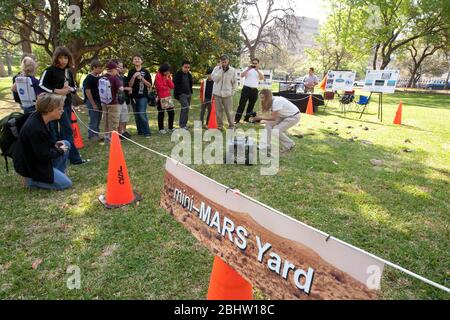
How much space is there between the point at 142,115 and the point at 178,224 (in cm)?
428

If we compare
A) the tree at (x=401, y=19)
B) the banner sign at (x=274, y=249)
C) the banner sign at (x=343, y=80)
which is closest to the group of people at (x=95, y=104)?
the banner sign at (x=274, y=249)

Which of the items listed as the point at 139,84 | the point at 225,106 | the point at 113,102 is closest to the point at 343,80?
the point at 225,106

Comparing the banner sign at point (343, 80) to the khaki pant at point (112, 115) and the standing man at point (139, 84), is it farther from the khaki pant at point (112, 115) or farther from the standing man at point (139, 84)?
the khaki pant at point (112, 115)

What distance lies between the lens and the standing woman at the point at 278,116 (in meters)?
5.99

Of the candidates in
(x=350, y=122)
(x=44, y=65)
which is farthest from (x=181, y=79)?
(x=44, y=65)

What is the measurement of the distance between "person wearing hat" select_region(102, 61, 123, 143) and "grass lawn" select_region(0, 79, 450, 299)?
0.60 meters

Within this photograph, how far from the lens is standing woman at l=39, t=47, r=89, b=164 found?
4645 millimetres

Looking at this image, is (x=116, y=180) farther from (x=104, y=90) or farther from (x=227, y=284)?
(x=104, y=90)

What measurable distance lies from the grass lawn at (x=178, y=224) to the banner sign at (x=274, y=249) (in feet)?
3.18

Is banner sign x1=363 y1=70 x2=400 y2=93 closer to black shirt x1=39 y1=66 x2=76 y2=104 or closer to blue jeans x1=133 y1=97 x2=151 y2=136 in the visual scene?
blue jeans x1=133 y1=97 x2=151 y2=136

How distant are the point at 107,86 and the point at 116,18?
5017 mm

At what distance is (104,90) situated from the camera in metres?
6.05
